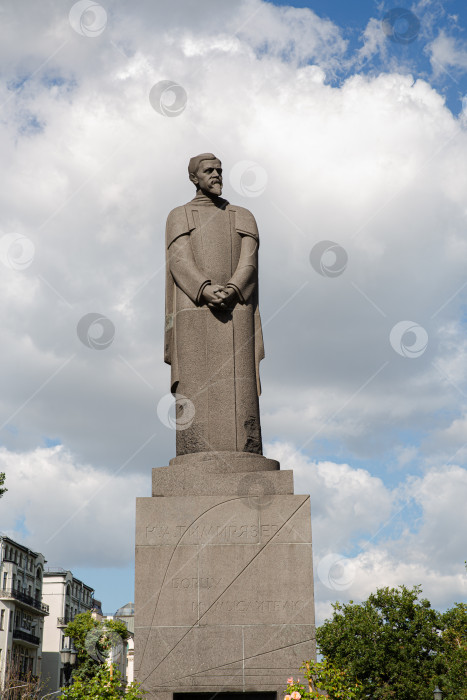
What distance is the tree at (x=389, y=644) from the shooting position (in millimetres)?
49812

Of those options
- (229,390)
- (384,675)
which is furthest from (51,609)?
(229,390)

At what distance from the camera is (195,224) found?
13859 millimetres

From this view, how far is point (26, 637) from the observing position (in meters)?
82.2

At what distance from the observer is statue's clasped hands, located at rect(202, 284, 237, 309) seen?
13.2m

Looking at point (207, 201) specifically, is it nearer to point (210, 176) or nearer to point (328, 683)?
point (210, 176)

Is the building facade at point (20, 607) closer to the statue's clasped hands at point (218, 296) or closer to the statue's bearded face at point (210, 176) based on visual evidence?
the statue's clasped hands at point (218, 296)

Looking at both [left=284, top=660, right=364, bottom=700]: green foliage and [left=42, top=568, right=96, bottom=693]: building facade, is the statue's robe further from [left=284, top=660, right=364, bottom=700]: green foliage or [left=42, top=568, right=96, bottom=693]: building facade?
[left=42, top=568, right=96, bottom=693]: building facade

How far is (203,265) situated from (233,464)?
11.9ft

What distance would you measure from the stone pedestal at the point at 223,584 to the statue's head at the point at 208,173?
5212 millimetres

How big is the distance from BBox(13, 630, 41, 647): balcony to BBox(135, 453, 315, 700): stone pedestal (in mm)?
75501

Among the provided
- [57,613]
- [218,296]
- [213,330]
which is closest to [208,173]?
[218,296]

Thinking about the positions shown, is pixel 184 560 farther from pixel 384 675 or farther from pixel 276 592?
pixel 384 675

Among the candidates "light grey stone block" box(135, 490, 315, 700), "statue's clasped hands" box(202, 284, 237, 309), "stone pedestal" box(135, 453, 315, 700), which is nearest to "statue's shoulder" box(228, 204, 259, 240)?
"statue's clasped hands" box(202, 284, 237, 309)

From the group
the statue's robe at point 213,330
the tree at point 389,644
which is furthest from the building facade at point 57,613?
the statue's robe at point 213,330
